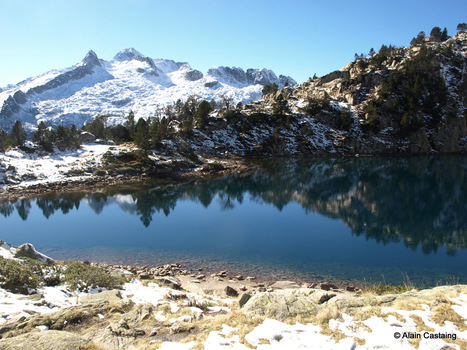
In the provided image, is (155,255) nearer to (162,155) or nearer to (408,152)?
(162,155)

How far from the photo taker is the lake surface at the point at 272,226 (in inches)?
1030

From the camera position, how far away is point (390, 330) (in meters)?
9.88

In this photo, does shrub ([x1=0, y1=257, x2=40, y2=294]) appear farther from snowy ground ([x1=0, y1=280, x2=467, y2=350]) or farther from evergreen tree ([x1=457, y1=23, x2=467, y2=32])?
evergreen tree ([x1=457, y1=23, x2=467, y2=32])

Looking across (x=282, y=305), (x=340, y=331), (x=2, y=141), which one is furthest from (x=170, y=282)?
(x=2, y=141)

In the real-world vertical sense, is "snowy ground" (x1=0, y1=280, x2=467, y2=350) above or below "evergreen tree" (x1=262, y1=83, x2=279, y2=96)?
below

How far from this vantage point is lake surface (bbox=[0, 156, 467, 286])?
26172mm

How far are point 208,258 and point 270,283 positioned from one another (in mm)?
7971

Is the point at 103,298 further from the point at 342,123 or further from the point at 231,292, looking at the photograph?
the point at 342,123

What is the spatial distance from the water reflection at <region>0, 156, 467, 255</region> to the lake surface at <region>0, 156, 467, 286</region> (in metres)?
0.21

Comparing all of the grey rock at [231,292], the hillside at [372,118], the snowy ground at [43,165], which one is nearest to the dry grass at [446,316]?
the grey rock at [231,292]

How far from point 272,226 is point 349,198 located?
21698mm

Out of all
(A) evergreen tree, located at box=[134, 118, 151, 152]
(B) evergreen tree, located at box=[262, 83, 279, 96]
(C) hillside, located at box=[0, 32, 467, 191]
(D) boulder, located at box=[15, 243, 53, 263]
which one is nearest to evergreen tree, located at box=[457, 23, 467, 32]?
(C) hillside, located at box=[0, 32, 467, 191]

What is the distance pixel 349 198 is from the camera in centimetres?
5191

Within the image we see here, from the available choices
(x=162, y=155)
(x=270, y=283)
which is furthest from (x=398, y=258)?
(x=162, y=155)
